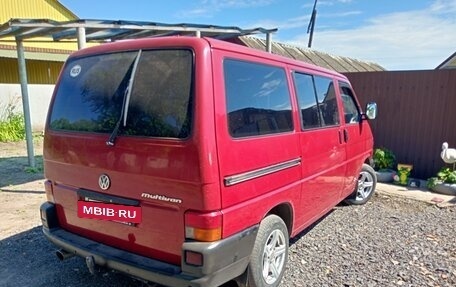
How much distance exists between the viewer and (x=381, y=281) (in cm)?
302

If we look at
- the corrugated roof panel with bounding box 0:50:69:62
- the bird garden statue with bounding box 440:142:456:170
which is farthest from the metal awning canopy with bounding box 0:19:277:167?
Answer: the corrugated roof panel with bounding box 0:50:69:62

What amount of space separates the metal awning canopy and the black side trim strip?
4105 mm

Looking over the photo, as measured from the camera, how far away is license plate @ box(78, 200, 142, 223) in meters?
2.33

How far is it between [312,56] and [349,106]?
27.5ft

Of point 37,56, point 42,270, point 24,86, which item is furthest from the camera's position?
point 37,56

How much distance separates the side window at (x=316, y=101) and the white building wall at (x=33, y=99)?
12304 millimetres

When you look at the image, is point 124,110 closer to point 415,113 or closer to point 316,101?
point 316,101

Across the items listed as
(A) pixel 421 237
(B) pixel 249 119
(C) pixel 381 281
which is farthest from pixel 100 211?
(A) pixel 421 237

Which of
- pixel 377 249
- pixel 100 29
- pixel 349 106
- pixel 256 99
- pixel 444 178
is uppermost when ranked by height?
pixel 100 29

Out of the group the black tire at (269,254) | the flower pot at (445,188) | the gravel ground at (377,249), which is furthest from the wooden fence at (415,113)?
the black tire at (269,254)

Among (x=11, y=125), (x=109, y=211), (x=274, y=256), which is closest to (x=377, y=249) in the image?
(x=274, y=256)

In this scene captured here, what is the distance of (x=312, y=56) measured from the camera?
1227 centimetres

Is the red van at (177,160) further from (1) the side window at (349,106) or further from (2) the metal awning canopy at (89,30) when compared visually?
(2) the metal awning canopy at (89,30)

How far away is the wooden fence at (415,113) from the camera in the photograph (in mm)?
6250
